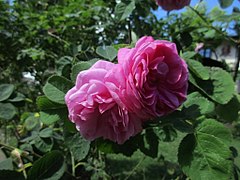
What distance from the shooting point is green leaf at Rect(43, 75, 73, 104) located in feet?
2.35

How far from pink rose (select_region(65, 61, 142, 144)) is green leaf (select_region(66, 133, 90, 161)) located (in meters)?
0.13

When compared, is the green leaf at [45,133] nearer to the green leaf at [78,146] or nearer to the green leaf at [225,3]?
the green leaf at [78,146]

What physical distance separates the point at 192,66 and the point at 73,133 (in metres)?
0.36

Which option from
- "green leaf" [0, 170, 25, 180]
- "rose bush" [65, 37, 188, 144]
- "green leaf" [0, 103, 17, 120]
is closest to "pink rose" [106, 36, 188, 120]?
"rose bush" [65, 37, 188, 144]

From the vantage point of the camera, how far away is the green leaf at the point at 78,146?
0.77 meters

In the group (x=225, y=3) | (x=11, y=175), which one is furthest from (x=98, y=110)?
(x=225, y=3)

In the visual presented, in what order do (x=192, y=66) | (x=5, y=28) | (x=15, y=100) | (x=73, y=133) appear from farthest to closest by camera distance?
(x=5, y=28) → (x=15, y=100) → (x=192, y=66) → (x=73, y=133)

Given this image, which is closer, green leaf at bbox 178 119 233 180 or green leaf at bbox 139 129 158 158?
green leaf at bbox 178 119 233 180

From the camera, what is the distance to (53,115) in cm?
76

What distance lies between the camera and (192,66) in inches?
35.3

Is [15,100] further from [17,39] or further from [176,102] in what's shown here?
[17,39]

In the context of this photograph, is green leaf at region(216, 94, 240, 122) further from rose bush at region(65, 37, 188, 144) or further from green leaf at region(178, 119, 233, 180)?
rose bush at region(65, 37, 188, 144)

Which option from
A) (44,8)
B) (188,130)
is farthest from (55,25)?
(188,130)

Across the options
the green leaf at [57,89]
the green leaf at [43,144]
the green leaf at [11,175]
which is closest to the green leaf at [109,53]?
the green leaf at [57,89]
